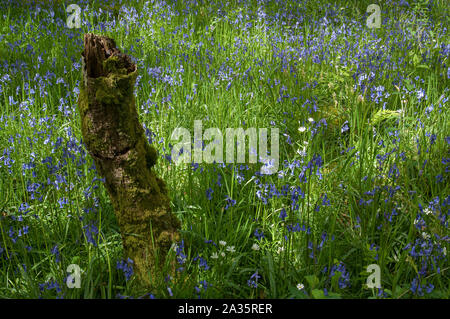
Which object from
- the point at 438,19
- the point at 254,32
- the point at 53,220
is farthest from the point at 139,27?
the point at 438,19

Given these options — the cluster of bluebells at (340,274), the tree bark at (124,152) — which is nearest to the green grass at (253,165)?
the cluster of bluebells at (340,274)

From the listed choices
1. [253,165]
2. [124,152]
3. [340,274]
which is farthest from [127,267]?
[253,165]

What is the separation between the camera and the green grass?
2.35 m

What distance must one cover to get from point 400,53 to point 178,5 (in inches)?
118

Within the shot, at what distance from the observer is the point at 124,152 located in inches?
85.7

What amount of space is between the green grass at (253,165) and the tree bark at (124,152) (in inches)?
6.0

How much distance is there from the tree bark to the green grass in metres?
0.15

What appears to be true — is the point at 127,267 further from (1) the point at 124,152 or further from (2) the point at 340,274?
(2) the point at 340,274

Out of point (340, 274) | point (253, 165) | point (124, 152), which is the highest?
point (124, 152)

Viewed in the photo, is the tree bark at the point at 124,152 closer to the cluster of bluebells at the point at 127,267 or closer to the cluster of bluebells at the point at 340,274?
the cluster of bluebells at the point at 127,267

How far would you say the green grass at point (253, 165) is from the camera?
92.5 inches

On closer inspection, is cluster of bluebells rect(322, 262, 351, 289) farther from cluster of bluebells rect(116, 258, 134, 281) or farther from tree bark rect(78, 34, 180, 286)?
cluster of bluebells rect(116, 258, 134, 281)

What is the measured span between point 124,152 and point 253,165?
3.89 ft
